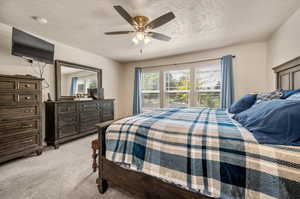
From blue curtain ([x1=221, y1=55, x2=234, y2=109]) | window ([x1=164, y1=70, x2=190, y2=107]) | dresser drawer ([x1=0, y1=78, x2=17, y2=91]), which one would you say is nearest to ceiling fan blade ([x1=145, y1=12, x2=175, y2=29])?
dresser drawer ([x1=0, y1=78, x2=17, y2=91])

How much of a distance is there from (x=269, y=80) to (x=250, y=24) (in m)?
1.55

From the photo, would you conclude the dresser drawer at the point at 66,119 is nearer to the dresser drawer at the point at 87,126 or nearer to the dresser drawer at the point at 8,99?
the dresser drawer at the point at 87,126

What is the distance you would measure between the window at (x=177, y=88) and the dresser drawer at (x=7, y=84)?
3.67 m

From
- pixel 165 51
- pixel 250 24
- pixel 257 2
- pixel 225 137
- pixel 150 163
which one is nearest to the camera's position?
pixel 225 137

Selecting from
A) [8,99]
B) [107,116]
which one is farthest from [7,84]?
[107,116]

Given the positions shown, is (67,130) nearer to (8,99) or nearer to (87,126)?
(87,126)

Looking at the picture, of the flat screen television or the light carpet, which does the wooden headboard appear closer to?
the light carpet

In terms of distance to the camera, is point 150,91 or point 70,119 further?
point 150,91

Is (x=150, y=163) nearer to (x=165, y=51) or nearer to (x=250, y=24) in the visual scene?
(x=250, y=24)

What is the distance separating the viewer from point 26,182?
1.64 meters

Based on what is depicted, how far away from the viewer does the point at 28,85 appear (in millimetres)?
2240

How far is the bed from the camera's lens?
78 cm

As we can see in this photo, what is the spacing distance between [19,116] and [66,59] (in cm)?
172

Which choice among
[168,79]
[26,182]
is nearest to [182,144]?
[26,182]
